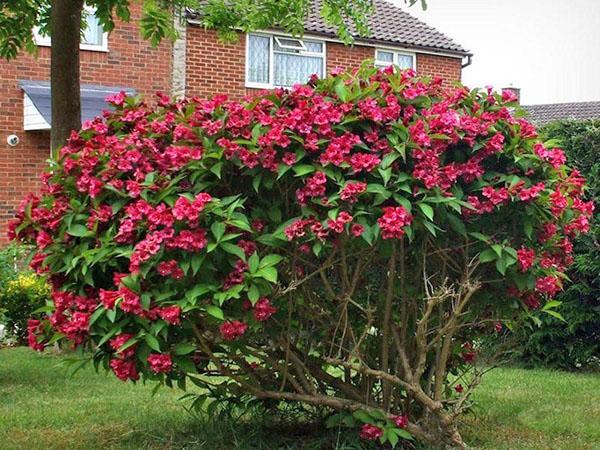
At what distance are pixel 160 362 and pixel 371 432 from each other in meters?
1.27

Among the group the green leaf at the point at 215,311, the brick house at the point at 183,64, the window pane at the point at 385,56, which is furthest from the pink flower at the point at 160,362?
the window pane at the point at 385,56

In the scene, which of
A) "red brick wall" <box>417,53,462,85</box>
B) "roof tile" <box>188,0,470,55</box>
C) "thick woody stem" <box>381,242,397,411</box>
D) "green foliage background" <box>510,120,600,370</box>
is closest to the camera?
"thick woody stem" <box>381,242,397,411</box>

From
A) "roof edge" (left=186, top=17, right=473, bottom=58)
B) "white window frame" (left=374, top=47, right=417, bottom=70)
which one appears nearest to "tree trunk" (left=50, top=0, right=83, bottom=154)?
"roof edge" (left=186, top=17, right=473, bottom=58)

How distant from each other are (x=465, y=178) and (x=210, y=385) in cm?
195

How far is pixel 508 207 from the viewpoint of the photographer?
4.73 m

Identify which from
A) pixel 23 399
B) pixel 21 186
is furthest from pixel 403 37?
pixel 23 399

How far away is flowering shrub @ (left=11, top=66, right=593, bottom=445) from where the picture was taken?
423 centimetres

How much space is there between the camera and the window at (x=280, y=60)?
1884cm

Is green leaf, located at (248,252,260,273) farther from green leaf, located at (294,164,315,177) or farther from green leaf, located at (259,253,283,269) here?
green leaf, located at (294,164,315,177)

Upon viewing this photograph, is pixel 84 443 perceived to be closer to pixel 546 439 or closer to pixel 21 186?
pixel 546 439

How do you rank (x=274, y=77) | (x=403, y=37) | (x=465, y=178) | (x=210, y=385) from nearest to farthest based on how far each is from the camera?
(x=465, y=178), (x=210, y=385), (x=274, y=77), (x=403, y=37)

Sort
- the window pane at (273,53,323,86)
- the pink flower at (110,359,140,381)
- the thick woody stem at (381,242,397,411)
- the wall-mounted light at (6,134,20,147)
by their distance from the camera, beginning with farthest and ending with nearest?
the window pane at (273,53,323,86)
the wall-mounted light at (6,134,20,147)
the thick woody stem at (381,242,397,411)
the pink flower at (110,359,140,381)

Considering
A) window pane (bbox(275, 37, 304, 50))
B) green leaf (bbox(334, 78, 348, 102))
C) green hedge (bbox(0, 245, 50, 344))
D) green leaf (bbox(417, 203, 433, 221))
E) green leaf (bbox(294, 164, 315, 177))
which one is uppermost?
window pane (bbox(275, 37, 304, 50))

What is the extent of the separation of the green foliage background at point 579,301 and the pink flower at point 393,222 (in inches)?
206
